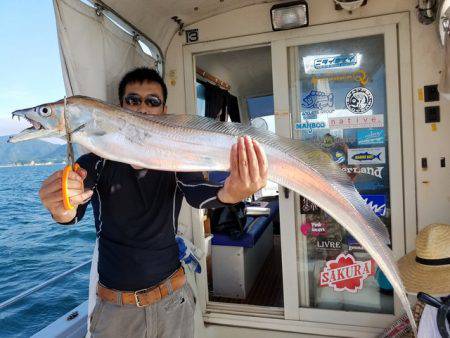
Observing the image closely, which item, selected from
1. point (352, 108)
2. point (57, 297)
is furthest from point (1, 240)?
point (352, 108)

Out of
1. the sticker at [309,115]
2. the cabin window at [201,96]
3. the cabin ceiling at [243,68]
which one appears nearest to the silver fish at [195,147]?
the sticker at [309,115]

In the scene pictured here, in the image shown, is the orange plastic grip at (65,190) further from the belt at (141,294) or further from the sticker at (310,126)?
the sticker at (310,126)

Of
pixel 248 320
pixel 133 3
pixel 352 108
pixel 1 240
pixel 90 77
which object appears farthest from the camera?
pixel 1 240

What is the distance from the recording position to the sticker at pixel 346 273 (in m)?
3.35

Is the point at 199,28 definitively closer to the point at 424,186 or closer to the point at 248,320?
the point at 424,186

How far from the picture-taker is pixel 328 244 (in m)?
3.44

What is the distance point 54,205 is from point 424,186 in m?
2.86

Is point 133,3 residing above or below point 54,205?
above

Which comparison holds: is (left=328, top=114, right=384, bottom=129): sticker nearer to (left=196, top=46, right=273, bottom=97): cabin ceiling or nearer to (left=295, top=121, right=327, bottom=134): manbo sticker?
(left=295, top=121, right=327, bottom=134): manbo sticker

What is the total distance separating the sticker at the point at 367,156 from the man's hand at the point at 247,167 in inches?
73.2

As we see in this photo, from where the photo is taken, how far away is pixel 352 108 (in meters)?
3.27

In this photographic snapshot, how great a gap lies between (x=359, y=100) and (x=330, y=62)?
44 cm

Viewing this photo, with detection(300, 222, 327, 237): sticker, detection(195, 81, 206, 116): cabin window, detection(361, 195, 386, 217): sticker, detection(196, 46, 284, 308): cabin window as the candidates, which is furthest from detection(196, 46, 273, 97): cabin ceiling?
detection(361, 195, 386, 217): sticker

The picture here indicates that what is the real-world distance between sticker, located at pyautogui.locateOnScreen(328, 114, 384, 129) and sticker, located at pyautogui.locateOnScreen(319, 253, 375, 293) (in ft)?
3.95
